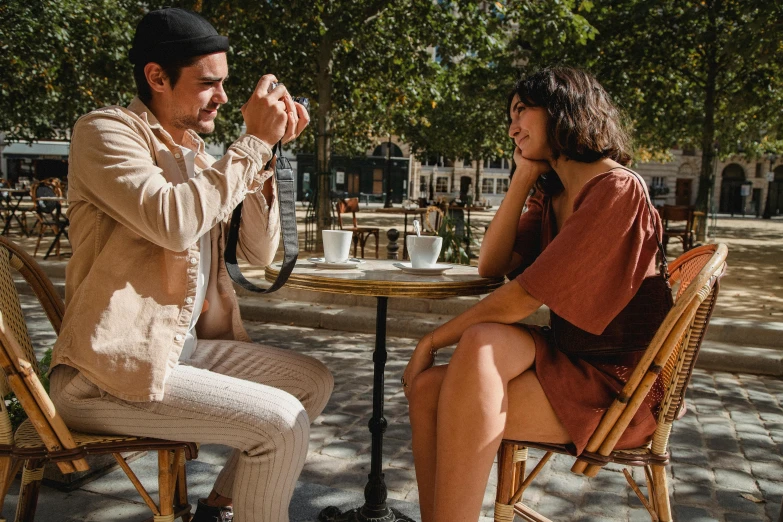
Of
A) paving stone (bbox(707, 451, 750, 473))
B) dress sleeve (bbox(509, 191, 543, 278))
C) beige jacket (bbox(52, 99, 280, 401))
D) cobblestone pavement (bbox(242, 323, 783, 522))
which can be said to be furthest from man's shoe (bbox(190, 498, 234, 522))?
paving stone (bbox(707, 451, 750, 473))

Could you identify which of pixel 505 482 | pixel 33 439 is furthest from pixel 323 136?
pixel 33 439

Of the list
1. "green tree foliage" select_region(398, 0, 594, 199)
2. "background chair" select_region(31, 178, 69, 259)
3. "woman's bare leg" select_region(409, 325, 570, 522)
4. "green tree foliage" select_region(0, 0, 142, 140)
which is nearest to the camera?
"woman's bare leg" select_region(409, 325, 570, 522)

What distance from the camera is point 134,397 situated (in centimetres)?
170

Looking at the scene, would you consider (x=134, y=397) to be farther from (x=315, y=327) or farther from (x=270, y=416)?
(x=315, y=327)

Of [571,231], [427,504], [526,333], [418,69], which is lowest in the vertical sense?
[427,504]

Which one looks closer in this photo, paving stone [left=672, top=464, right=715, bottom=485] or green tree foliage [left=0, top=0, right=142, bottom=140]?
paving stone [left=672, top=464, right=715, bottom=485]

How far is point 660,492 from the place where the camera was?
199 cm

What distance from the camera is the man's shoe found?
7.50 feet

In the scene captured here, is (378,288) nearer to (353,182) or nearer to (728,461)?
(728,461)

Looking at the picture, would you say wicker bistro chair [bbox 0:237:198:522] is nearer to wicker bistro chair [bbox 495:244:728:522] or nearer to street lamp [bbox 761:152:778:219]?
wicker bistro chair [bbox 495:244:728:522]

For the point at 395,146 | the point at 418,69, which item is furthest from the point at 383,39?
the point at 395,146

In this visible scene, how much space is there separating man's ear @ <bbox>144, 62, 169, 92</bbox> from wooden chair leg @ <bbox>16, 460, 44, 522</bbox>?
46.1 inches

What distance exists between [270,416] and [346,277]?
640 millimetres

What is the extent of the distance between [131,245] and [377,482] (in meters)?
1.43
